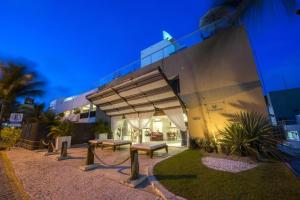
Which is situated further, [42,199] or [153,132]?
[153,132]

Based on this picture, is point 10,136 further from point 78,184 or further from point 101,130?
point 78,184

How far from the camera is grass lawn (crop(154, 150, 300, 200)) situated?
10.0ft

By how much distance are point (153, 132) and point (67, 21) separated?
132 ft

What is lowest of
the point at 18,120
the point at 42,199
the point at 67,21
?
the point at 42,199

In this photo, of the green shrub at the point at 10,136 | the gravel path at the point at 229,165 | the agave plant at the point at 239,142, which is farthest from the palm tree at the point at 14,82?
the agave plant at the point at 239,142

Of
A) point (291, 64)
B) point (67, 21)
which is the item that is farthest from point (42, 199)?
point (291, 64)

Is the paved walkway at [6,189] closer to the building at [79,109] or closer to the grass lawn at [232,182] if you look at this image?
the grass lawn at [232,182]

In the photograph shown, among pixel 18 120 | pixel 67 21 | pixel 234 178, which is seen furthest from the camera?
pixel 67 21

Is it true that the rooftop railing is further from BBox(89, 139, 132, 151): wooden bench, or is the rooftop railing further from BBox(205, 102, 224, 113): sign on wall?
BBox(89, 139, 132, 151): wooden bench

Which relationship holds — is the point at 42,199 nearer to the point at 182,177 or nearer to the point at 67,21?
the point at 182,177

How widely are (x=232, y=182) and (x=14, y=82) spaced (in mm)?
16068

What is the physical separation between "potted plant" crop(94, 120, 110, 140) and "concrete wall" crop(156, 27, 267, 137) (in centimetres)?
834

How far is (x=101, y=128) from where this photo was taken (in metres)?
13.7

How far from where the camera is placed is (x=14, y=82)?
1152 centimetres
